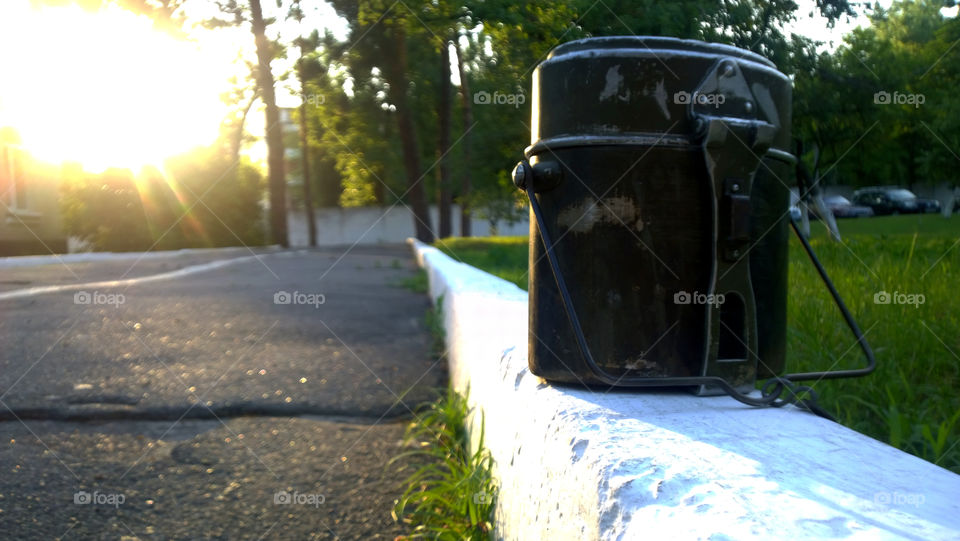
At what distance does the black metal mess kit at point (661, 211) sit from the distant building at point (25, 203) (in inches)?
830

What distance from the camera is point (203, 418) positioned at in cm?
359

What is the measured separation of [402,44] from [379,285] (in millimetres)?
13273

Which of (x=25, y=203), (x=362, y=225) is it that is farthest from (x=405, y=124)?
(x=362, y=225)

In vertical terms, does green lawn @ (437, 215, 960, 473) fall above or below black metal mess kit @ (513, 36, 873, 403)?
below

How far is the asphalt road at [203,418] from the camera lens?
2.58 metres

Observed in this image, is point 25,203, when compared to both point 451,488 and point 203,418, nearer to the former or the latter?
point 203,418

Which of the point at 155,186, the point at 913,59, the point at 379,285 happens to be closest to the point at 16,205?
the point at 155,186

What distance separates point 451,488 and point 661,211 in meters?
1.12

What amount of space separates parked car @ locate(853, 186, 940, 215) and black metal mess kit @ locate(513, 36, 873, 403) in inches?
214

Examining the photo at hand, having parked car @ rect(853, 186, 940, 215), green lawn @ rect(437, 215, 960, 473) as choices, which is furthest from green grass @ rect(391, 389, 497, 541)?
parked car @ rect(853, 186, 940, 215)

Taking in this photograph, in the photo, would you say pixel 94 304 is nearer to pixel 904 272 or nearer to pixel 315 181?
pixel 904 272

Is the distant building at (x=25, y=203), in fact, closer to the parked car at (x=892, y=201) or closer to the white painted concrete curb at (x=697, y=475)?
the parked car at (x=892, y=201)

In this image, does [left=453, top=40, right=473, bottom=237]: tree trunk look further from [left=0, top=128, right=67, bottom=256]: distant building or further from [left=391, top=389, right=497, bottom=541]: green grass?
[left=391, top=389, right=497, bottom=541]: green grass

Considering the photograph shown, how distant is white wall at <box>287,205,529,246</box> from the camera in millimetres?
40856
